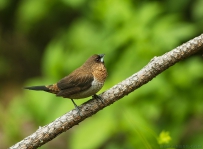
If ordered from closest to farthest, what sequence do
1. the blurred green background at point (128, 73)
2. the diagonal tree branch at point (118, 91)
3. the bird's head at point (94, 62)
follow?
the diagonal tree branch at point (118, 91)
the bird's head at point (94, 62)
the blurred green background at point (128, 73)

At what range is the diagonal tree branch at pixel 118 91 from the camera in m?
3.30

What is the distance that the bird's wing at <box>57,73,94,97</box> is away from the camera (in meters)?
3.63

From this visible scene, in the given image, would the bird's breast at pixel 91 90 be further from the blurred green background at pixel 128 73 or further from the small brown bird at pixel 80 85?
the blurred green background at pixel 128 73

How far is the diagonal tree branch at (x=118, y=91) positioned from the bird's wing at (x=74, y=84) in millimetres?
237

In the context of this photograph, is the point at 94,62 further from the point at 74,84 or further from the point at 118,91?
the point at 118,91

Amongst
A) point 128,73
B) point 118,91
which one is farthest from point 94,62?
point 128,73

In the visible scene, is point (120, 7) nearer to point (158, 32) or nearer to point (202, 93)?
point (158, 32)

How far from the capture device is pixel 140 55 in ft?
17.1

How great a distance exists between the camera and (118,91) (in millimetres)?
3420

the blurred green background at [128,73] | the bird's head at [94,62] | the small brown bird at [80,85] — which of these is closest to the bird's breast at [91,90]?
the small brown bird at [80,85]

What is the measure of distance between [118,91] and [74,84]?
0.44 metres

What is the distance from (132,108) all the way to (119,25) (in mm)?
1319

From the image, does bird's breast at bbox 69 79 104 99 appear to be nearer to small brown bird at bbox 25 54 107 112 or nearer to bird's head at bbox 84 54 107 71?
small brown bird at bbox 25 54 107 112

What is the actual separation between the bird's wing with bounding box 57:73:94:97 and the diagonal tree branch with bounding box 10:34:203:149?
0.24m
